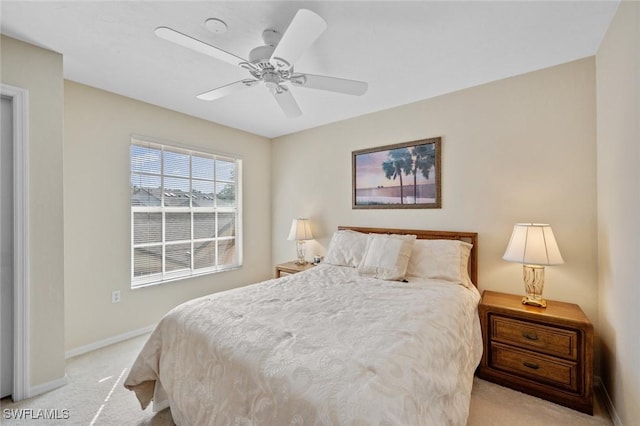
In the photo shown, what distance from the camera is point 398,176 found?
322 cm

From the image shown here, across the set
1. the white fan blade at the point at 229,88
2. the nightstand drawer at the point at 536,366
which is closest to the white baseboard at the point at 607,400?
the nightstand drawer at the point at 536,366

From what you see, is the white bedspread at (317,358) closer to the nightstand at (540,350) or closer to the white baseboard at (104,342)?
the nightstand at (540,350)

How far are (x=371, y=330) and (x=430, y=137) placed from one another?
2.29m

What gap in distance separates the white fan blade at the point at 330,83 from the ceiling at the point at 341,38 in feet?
0.95

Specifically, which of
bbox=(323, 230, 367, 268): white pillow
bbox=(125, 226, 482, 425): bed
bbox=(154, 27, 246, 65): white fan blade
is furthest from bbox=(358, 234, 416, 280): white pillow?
bbox=(154, 27, 246, 65): white fan blade

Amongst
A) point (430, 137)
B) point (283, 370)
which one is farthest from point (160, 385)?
point (430, 137)

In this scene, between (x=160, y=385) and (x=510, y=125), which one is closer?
(x=160, y=385)

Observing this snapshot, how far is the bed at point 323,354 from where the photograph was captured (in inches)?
40.5

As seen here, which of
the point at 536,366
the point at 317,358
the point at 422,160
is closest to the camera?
the point at 317,358

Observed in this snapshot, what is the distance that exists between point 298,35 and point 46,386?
10.0 feet

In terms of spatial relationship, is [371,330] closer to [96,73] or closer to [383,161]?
[383,161]

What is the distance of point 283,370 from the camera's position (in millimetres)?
1139

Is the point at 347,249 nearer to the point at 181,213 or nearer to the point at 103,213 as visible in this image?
the point at 181,213

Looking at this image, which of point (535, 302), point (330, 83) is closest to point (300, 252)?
point (330, 83)
